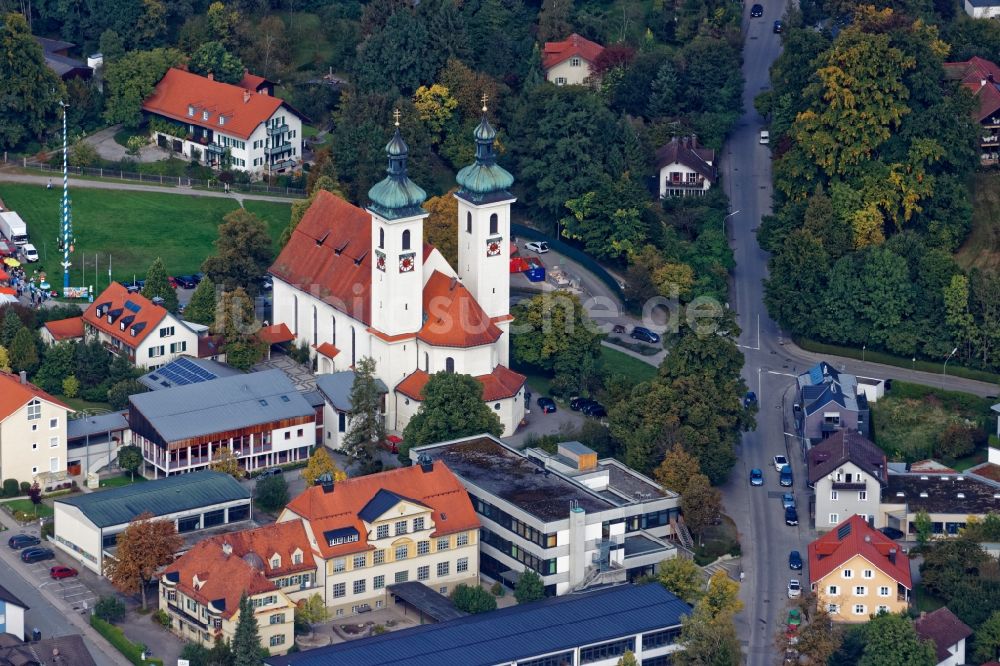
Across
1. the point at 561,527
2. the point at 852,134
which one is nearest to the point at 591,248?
the point at 852,134

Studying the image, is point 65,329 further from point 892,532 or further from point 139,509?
point 892,532

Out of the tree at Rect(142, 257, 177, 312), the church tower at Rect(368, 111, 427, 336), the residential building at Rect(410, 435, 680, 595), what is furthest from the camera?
the tree at Rect(142, 257, 177, 312)

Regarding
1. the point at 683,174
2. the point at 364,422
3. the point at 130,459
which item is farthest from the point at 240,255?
the point at 683,174

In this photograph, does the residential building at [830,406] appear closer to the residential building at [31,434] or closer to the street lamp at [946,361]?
the street lamp at [946,361]


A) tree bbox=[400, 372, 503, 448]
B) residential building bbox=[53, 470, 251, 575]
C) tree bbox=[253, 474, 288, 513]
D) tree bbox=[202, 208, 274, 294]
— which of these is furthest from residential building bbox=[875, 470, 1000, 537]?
tree bbox=[202, 208, 274, 294]

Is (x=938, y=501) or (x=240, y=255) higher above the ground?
(x=240, y=255)

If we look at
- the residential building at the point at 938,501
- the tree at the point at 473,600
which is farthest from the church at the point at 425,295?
the residential building at the point at 938,501

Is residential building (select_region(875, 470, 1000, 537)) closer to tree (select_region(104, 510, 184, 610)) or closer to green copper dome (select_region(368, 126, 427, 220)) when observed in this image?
green copper dome (select_region(368, 126, 427, 220))
